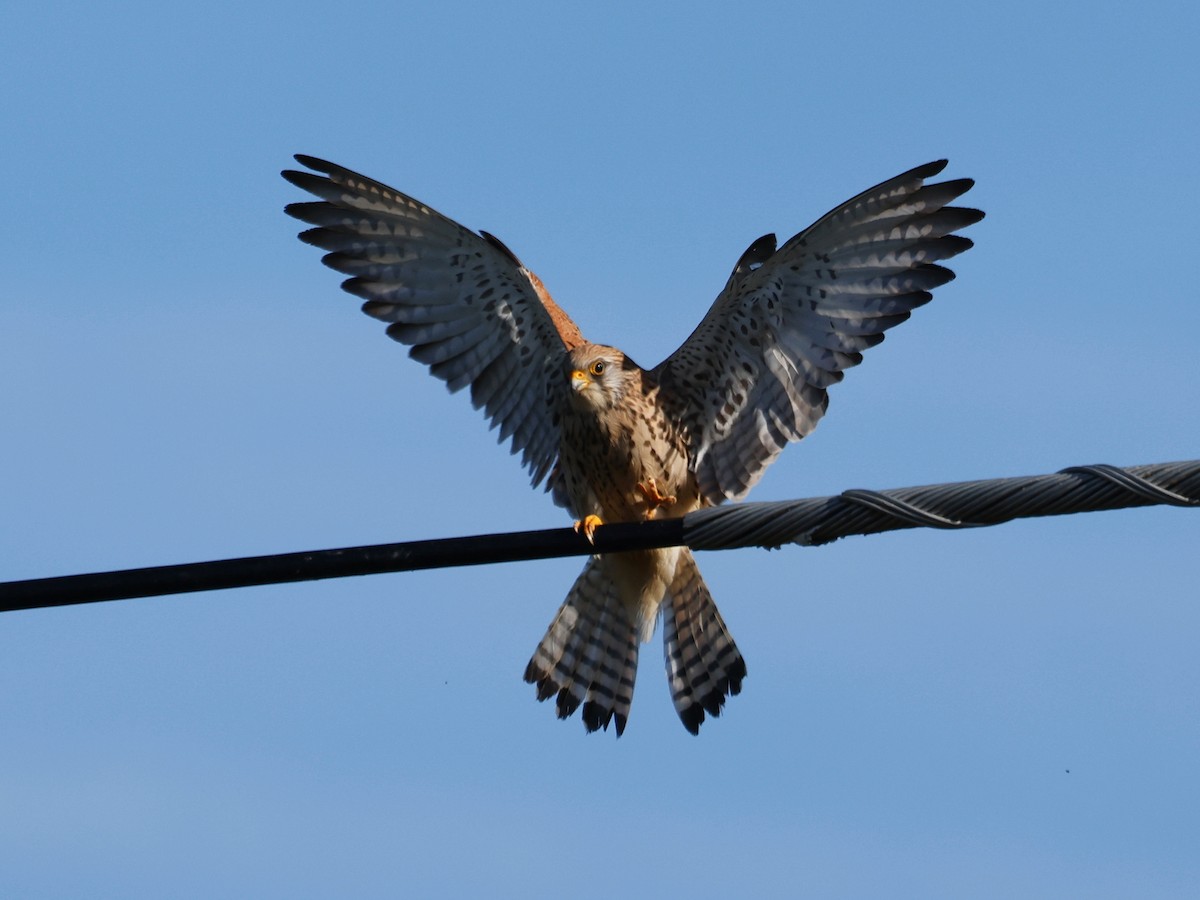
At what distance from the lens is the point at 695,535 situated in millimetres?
4590

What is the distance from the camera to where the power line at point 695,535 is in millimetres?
3980

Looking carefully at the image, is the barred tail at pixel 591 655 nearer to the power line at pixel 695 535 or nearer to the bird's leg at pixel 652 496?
the bird's leg at pixel 652 496

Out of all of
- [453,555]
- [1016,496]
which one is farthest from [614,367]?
[1016,496]

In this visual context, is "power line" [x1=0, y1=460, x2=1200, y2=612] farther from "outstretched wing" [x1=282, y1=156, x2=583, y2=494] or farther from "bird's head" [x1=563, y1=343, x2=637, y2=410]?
"outstretched wing" [x1=282, y1=156, x2=583, y2=494]

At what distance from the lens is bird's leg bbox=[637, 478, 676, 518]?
7.17 metres

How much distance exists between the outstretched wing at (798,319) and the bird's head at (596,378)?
253 mm

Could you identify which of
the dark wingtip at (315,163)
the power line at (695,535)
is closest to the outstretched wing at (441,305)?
the dark wingtip at (315,163)

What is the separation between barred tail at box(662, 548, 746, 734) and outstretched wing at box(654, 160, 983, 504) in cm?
45

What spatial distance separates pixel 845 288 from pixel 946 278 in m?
0.39

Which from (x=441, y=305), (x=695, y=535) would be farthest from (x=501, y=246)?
(x=695, y=535)

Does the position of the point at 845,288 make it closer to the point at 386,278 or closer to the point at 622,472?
the point at 622,472

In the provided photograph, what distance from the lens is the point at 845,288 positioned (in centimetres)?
700

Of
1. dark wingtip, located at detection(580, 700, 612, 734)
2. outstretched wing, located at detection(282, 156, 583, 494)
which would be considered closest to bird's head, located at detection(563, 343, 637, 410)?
outstretched wing, located at detection(282, 156, 583, 494)

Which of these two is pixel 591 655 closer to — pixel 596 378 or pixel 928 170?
pixel 596 378
